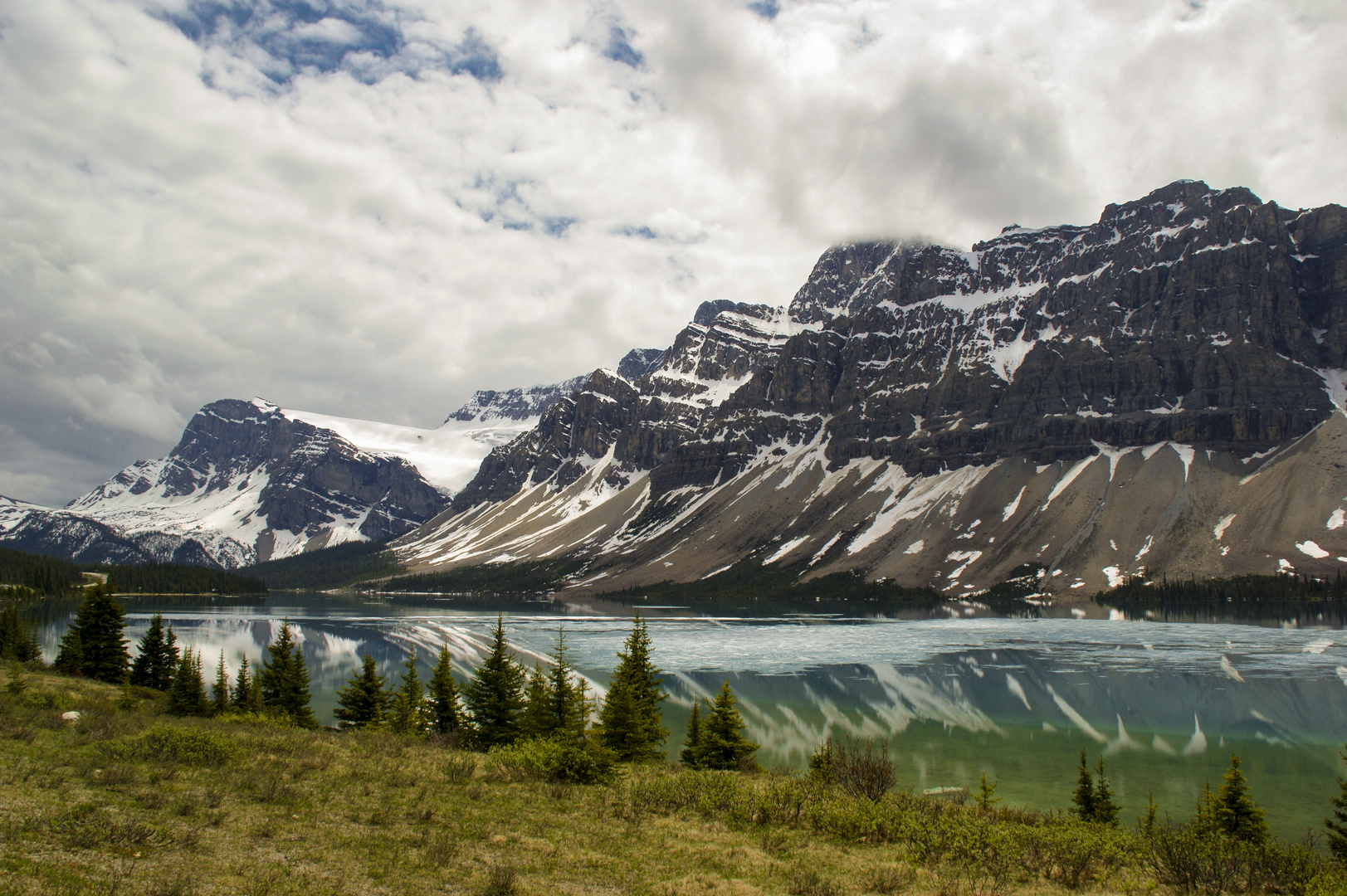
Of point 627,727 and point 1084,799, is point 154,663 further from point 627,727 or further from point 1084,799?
point 1084,799

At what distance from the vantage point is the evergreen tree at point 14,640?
2040 inches

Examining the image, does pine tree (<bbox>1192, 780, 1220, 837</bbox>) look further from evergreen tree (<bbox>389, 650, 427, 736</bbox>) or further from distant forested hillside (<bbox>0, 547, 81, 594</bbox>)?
distant forested hillside (<bbox>0, 547, 81, 594</bbox>)

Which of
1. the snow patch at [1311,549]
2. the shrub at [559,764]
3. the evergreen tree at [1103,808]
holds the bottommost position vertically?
the evergreen tree at [1103,808]

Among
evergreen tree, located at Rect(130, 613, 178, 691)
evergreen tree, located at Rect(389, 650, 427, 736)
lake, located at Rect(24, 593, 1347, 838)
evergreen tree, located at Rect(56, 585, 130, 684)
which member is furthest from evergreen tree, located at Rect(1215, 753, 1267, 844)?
evergreen tree, located at Rect(56, 585, 130, 684)

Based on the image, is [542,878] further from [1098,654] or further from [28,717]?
[1098,654]

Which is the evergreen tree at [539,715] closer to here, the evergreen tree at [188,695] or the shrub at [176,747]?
the shrub at [176,747]

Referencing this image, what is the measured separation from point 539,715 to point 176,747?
44.0 feet

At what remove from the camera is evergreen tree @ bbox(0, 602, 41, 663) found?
5181 cm

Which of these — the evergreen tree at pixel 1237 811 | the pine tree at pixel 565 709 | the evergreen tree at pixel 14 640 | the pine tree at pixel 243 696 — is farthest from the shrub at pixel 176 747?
the evergreen tree at pixel 14 640

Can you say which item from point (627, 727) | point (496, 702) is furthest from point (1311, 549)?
point (496, 702)

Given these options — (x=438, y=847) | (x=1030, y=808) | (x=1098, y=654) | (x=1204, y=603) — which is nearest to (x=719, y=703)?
(x=1030, y=808)

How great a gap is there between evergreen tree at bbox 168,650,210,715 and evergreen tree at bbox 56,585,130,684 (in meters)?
17.3

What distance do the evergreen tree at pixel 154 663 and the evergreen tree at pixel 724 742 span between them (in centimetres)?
3996

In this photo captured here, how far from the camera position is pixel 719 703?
33.1 m
